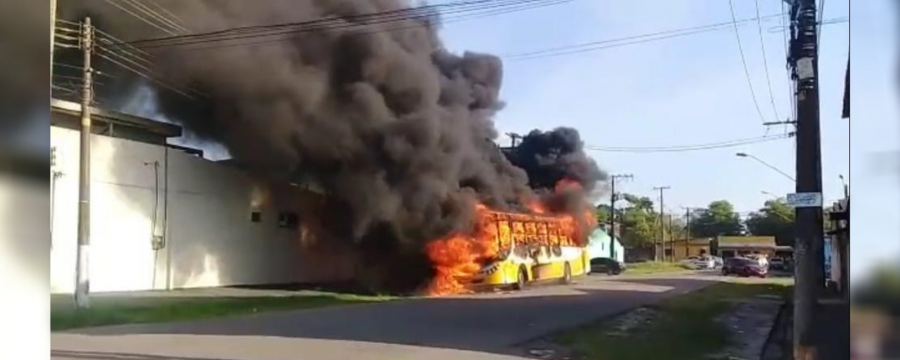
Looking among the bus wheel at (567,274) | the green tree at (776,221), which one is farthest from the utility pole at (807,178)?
the bus wheel at (567,274)

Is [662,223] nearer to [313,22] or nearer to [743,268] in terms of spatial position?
[743,268]

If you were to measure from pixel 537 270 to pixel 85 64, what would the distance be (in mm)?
1352

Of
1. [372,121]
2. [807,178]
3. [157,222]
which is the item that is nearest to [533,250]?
[372,121]

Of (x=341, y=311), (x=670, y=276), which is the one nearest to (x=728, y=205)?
(x=670, y=276)

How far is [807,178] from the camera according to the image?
1.60m

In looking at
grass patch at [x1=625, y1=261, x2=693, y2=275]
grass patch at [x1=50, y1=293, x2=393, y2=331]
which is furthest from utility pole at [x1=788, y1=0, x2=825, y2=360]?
grass patch at [x1=50, y1=293, x2=393, y2=331]

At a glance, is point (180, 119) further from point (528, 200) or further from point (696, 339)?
point (696, 339)

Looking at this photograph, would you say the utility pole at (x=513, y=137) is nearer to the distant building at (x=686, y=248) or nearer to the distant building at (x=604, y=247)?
the distant building at (x=604, y=247)

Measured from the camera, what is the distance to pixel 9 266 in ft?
7.43

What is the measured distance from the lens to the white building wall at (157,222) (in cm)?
224

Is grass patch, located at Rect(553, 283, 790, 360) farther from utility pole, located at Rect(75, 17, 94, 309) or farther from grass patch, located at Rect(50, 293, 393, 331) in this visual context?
utility pole, located at Rect(75, 17, 94, 309)

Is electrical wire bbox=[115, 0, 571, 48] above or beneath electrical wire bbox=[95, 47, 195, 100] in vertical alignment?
above

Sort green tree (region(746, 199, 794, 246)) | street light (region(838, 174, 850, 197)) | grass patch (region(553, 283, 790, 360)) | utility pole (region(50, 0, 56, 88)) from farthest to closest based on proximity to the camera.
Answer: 1. utility pole (region(50, 0, 56, 88))
2. grass patch (region(553, 283, 790, 360))
3. green tree (region(746, 199, 794, 246))
4. street light (region(838, 174, 850, 197))

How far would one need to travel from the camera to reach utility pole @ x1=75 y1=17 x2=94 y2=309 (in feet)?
7.47
